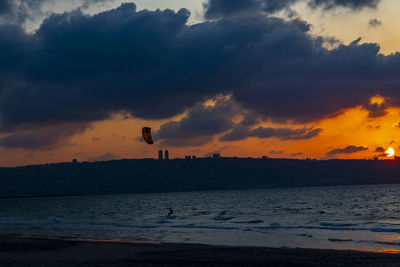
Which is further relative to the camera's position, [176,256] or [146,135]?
[146,135]

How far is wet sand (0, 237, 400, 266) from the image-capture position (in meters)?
25.0

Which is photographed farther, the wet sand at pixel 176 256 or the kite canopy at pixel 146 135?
the kite canopy at pixel 146 135

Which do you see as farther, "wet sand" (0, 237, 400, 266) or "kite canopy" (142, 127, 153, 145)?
"kite canopy" (142, 127, 153, 145)

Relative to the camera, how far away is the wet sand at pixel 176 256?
984 inches

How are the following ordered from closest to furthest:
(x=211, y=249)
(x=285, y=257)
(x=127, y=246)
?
(x=285, y=257), (x=211, y=249), (x=127, y=246)

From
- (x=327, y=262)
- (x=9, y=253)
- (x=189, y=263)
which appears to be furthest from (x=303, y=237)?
(x=9, y=253)

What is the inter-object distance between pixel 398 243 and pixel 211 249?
14.2 meters

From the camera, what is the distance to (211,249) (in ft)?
104

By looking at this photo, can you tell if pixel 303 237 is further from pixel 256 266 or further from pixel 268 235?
pixel 256 266

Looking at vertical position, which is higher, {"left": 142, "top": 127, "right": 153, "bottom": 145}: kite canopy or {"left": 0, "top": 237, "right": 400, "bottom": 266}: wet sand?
{"left": 142, "top": 127, "right": 153, "bottom": 145}: kite canopy

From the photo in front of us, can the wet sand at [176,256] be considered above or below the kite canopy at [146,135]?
below

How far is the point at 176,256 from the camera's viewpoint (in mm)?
28000

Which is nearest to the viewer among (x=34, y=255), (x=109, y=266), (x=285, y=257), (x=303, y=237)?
(x=109, y=266)

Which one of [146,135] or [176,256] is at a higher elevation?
[146,135]
